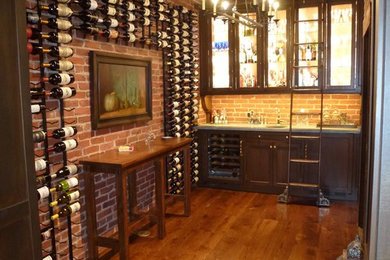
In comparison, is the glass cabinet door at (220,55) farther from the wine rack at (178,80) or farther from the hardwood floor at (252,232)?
the hardwood floor at (252,232)

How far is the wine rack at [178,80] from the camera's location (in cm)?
458

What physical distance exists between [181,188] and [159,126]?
100cm

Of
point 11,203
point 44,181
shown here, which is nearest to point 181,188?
point 44,181

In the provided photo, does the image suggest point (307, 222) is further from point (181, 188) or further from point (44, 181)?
point (44, 181)

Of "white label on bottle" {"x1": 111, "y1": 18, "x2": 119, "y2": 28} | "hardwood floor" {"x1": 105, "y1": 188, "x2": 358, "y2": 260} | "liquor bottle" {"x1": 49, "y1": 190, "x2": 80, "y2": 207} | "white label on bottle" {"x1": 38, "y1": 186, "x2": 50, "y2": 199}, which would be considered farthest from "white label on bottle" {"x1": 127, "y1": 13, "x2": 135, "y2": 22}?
"hardwood floor" {"x1": 105, "y1": 188, "x2": 358, "y2": 260}

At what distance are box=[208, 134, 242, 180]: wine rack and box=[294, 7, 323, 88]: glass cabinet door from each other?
121cm

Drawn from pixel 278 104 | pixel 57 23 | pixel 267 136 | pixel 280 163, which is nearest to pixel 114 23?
pixel 57 23

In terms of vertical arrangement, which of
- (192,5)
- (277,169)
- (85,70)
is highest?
(192,5)

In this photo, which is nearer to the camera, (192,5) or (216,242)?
(216,242)

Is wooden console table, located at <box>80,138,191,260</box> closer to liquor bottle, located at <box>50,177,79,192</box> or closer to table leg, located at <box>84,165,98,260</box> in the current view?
table leg, located at <box>84,165,98,260</box>

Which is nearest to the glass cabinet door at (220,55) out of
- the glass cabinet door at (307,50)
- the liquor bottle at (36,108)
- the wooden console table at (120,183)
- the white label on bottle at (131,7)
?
the glass cabinet door at (307,50)

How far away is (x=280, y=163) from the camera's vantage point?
4.99 metres

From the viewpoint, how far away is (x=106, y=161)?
2959 mm

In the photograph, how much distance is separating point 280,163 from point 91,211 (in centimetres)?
279
